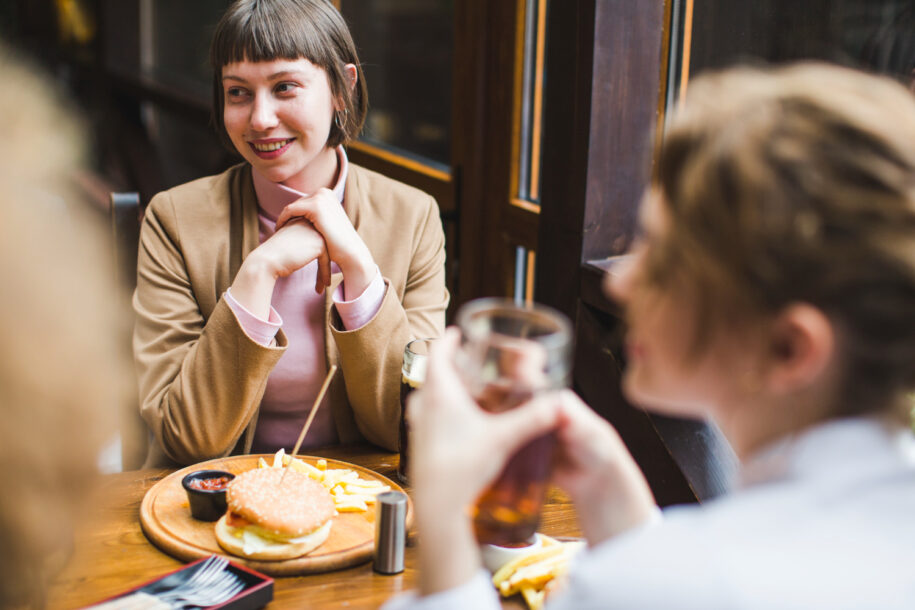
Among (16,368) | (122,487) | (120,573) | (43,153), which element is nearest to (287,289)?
(122,487)

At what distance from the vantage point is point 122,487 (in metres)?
1.42

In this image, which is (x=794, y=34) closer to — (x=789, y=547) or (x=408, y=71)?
(x=789, y=547)

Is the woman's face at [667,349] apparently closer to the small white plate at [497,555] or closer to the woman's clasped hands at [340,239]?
the small white plate at [497,555]

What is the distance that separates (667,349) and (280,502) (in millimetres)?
674

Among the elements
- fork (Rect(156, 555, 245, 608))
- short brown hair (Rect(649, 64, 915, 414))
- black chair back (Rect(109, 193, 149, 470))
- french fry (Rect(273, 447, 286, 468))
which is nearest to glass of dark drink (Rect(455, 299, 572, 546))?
short brown hair (Rect(649, 64, 915, 414))

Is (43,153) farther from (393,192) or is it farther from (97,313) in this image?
(393,192)

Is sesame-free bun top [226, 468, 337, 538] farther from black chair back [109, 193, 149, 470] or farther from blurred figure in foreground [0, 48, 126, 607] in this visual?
black chair back [109, 193, 149, 470]

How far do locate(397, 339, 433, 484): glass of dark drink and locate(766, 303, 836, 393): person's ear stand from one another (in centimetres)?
82

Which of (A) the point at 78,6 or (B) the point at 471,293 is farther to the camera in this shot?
(A) the point at 78,6

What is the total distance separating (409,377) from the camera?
1466mm

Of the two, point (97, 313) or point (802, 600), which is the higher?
point (97, 313)

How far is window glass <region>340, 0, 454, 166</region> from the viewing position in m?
3.34

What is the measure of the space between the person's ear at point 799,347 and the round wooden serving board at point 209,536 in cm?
72

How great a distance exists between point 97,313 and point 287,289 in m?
1.23
